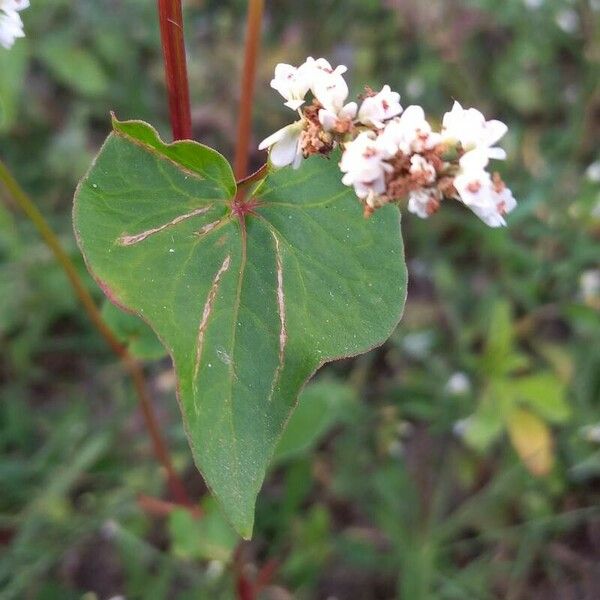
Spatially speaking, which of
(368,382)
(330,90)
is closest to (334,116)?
(330,90)

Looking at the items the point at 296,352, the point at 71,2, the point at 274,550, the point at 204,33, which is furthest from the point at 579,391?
the point at 71,2

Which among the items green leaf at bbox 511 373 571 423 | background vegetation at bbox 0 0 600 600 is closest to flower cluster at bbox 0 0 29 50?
background vegetation at bbox 0 0 600 600

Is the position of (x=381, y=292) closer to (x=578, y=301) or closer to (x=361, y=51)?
(x=578, y=301)

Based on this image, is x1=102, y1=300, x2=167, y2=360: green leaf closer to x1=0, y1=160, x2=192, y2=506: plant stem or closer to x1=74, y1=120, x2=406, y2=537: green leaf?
x1=0, y1=160, x2=192, y2=506: plant stem

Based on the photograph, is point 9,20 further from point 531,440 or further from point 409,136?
point 531,440

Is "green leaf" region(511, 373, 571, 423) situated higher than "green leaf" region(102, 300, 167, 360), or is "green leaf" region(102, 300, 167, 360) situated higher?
"green leaf" region(102, 300, 167, 360)
